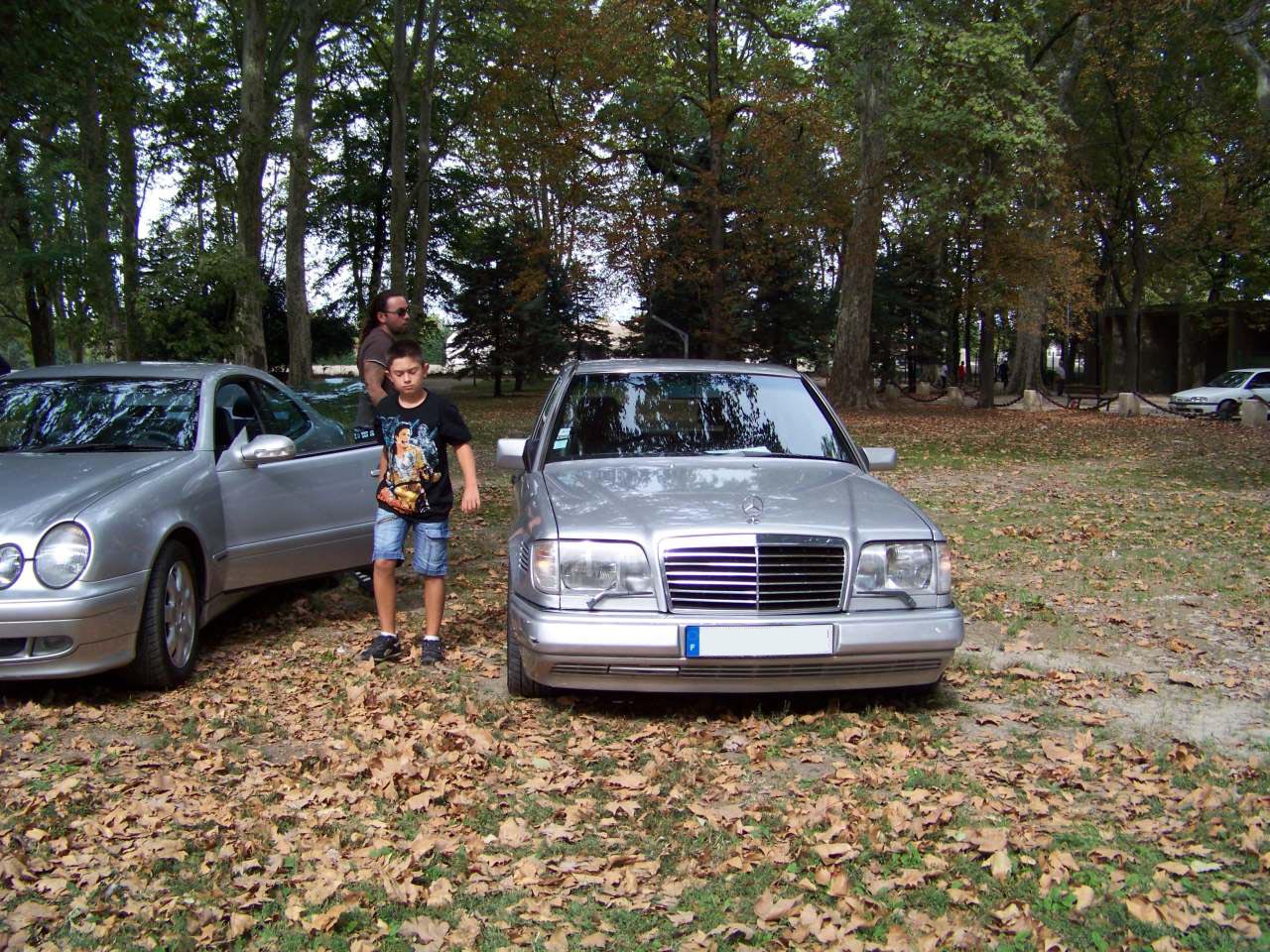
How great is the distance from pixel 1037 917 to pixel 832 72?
25066 millimetres

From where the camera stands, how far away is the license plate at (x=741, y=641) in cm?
443

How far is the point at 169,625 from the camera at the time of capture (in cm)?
523

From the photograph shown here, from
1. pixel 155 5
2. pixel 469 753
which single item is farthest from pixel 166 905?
pixel 155 5

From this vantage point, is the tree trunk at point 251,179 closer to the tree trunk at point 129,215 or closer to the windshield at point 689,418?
the tree trunk at point 129,215

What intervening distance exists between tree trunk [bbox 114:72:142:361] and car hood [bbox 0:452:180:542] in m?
8.78

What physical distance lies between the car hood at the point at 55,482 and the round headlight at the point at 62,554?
1.9 inches

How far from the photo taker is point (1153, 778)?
4.18m

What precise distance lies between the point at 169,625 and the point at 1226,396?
31.2 meters

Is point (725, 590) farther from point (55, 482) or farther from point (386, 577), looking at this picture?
point (55, 482)

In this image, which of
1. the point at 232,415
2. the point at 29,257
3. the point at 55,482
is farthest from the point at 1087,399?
the point at 55,482

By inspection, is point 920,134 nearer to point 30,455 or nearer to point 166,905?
point 30,455

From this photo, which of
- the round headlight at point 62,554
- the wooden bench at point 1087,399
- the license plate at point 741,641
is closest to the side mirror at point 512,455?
the license plate at point 741,641

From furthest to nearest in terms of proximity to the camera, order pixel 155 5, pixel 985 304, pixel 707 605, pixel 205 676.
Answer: pixel 985 304 → pixel 155 5 → pixel 205 676 → pixel 707 605

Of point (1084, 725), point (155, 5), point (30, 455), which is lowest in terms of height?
point (1084, 725)
